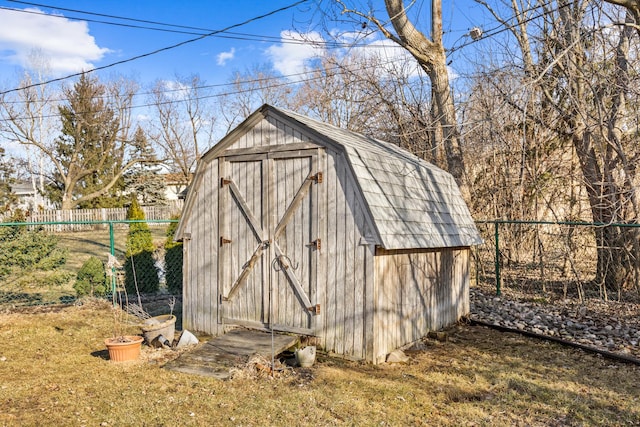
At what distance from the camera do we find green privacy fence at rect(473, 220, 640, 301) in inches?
377

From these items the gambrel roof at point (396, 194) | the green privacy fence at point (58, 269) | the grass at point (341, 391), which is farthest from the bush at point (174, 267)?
the grass at point (341, 391)

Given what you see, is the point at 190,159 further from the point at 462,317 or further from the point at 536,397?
the point at 536,397

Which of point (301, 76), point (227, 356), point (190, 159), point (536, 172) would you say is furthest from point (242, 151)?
point (190, 159)

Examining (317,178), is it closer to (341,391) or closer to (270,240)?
(270,240)

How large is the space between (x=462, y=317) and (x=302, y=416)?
5.08 meters

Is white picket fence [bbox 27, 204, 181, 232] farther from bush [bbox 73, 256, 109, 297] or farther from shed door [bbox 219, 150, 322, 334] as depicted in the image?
shed door [bbox 219, 150, 322, 334]

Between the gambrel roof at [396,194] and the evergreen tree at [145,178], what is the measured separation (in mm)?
Answer: 32162

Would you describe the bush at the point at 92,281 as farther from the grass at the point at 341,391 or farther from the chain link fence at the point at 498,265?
the grass at the point at 341,391

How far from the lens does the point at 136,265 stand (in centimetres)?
1196

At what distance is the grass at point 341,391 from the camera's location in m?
4.33

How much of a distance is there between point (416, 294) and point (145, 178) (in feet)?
114

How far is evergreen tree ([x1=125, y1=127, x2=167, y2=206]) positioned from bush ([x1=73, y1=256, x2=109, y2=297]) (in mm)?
27444

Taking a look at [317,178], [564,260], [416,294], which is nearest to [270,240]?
[317,178]

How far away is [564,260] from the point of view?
10.4 metres
